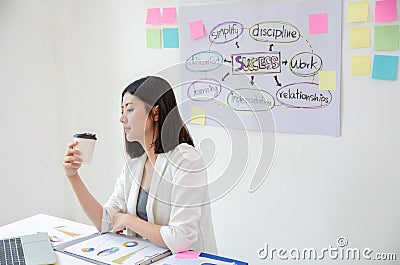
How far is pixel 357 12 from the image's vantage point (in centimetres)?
226

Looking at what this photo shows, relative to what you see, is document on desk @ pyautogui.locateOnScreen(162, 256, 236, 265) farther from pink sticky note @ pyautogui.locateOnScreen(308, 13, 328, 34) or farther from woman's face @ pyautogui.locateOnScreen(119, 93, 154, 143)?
pink sticky note @ pyautogui.locateOnScreen(308, 13, 328, 34)

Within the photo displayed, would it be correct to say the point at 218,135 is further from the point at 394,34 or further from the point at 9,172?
the point at 9,172

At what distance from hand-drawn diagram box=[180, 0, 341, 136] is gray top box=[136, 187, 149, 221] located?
0.86 metres

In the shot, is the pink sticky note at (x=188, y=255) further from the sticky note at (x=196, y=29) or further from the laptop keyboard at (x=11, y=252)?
the sticky note at (x=196, y=29)

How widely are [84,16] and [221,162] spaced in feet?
3.97

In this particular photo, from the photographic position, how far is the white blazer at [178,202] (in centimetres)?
175

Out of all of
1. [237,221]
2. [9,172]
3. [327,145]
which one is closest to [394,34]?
[327,145]

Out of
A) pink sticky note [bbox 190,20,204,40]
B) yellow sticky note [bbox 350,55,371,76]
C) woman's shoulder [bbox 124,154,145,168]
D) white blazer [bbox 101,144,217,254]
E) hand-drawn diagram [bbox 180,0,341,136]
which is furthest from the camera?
pink sticky note [bbox 190,20,204,40]

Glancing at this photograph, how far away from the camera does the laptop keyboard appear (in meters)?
1.69

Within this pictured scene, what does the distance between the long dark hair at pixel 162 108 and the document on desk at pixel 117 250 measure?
0.33 metres

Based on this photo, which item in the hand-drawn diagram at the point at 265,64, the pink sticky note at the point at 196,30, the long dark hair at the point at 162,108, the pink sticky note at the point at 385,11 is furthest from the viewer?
the pink sticky note at the point at 196,30

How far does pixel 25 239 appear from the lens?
1865mm

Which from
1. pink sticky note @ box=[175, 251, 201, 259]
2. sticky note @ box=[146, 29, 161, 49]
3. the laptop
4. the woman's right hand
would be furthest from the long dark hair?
sticky note @ box=[146, 29, 161, 49]

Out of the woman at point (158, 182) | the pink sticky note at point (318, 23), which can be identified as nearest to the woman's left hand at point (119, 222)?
the woman at point (158, 182)
